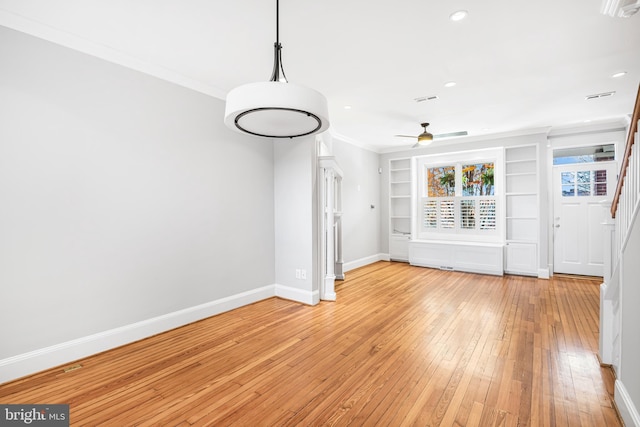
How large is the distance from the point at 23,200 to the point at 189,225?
1.32 m

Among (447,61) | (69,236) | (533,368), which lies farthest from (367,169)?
(69,236)

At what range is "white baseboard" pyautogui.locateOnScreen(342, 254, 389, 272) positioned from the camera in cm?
607

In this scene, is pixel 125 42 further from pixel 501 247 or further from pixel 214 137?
pixel 501 247

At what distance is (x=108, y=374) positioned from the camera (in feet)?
7.50

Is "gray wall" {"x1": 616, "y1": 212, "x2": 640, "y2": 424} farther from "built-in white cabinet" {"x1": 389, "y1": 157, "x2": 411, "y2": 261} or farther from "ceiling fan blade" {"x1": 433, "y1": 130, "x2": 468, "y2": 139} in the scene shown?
"built-in white cabinet" {"x1": 389, "y1": 157, "x2": 411, "y2": 261}

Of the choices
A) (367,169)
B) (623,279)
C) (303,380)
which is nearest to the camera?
(623,279)

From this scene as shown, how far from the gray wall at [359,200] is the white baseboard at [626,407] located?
14.4ft

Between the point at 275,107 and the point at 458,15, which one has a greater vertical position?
the point at 458,15

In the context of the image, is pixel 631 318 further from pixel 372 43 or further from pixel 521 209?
pixel 521 209

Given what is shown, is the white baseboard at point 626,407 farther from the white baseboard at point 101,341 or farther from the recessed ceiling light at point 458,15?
the white baseboard at point 101,341

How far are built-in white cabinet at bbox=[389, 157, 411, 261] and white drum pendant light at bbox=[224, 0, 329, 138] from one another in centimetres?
560

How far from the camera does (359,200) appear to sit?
21.4 feet

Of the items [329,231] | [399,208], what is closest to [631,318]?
[329,231]

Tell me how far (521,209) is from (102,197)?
22.1 ft
